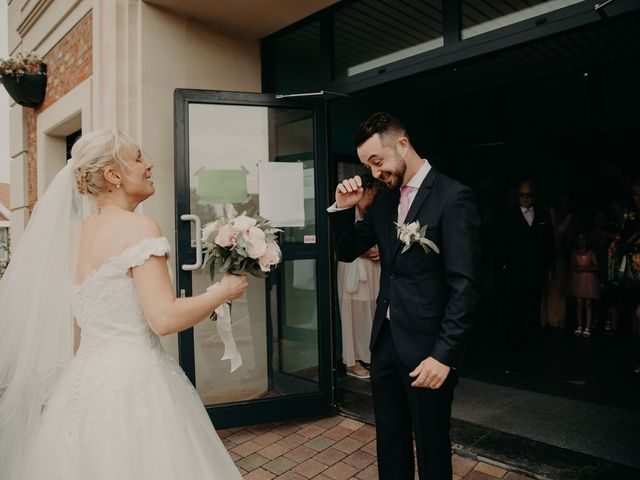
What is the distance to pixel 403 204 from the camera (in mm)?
2406

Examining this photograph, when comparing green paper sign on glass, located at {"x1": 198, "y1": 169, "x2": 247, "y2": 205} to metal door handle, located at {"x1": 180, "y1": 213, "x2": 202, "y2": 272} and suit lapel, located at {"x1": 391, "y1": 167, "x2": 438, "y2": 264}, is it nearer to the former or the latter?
metal door handle, located at {"x1": 180, "y1": 213, "x2": 202, "y2": 272}

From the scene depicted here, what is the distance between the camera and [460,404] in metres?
4.32

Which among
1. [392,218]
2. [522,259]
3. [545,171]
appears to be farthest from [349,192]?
[545,171]

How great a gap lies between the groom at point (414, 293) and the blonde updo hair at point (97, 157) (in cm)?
102

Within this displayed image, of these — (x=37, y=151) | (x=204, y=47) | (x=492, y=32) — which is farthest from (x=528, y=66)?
(x=37, y=151)

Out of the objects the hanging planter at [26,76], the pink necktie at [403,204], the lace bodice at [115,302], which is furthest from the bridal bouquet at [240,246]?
the hanging planter at [26,76]

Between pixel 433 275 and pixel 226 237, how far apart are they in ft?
3.07

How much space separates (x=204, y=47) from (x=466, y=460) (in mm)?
3917

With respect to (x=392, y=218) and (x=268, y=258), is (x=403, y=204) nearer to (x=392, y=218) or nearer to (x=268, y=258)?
(x=392, y=218)

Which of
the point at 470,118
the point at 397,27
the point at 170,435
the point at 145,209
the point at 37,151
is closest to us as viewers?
the point at 170,435

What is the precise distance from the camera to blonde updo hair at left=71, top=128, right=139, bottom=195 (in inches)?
77.2

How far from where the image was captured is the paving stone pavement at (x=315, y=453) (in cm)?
320

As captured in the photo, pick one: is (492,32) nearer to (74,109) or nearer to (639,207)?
(639,207)

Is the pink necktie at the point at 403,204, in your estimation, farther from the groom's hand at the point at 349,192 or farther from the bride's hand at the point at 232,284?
the bride's hand at the point at 232,284
